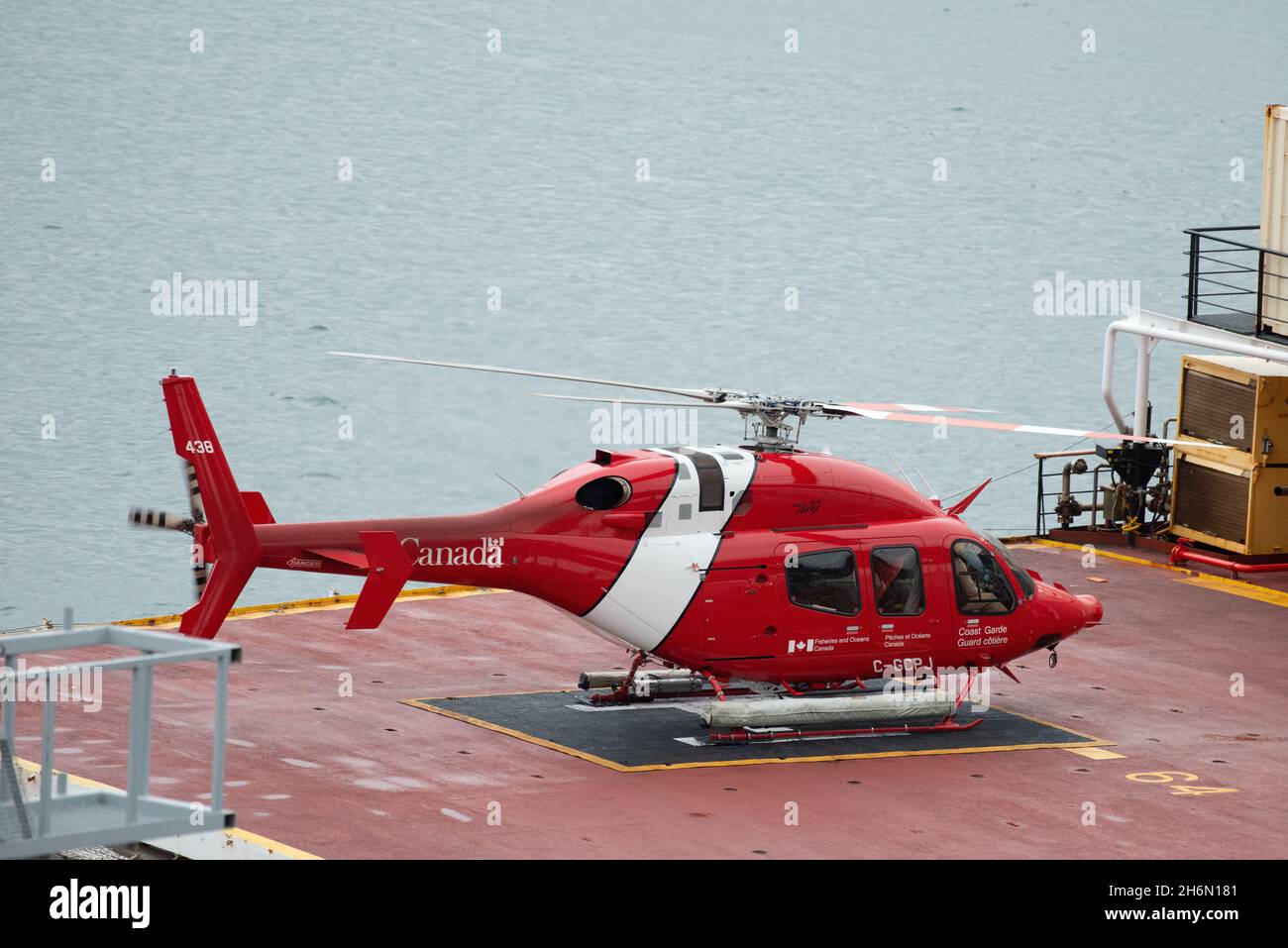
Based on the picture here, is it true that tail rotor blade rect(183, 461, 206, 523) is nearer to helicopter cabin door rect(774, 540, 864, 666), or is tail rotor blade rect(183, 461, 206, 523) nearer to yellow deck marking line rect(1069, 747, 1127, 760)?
helicopter cabin door rect(774, 540, 864, 666)

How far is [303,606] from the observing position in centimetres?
2962

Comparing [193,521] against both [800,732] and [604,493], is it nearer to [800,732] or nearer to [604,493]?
[604,493]

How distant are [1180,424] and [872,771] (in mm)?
13171

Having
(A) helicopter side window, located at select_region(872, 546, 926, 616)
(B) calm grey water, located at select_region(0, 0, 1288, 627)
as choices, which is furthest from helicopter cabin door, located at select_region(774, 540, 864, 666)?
(B) calm grey water, located at select_region(0, 0, 1288, 627)

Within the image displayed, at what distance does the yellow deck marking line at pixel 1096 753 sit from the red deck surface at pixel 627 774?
0.15 m

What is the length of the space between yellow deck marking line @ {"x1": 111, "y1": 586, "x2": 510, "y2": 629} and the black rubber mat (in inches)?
133

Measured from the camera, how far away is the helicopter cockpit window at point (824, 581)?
23453 mm

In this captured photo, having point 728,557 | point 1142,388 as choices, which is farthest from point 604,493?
point 1142,388

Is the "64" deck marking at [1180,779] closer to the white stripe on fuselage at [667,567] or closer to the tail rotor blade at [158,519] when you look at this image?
the white stripe on fuselage at [667,567]

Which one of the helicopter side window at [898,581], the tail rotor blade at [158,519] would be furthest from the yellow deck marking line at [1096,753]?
the tail rotor blade at [158,519]

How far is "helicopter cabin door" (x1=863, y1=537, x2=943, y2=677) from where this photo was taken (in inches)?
936

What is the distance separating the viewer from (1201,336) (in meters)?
31.8

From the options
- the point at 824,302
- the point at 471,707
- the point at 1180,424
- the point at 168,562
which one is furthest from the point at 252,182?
the point at 471,707

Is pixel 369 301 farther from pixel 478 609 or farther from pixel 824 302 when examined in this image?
pixel 478 609
